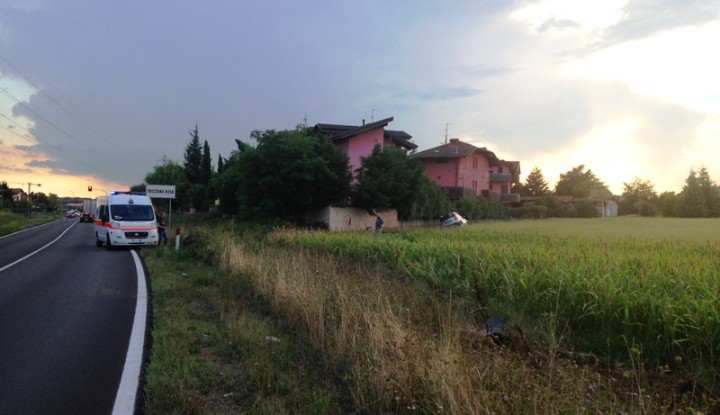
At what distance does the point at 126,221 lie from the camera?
71.5 feet

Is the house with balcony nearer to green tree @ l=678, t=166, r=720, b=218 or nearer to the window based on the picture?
green tree @ l=678, t=166, r=720, b=218

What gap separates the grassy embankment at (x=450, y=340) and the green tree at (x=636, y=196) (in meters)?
64.0

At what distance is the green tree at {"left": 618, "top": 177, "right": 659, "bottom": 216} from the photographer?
237 ft

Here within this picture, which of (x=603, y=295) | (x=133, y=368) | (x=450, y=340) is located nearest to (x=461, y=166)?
(x=603, y=295)

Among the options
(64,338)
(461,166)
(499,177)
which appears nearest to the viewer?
(64,338)

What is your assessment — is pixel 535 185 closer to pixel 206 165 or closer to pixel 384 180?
pixel 206 165

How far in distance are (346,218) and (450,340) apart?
2923 centimetres

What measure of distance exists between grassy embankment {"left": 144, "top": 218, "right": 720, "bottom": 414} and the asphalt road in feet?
1.80

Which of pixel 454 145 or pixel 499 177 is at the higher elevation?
pixel 454 145

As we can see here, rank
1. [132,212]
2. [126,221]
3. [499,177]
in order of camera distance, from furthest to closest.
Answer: [499,177] < [132,212] < [126,221]

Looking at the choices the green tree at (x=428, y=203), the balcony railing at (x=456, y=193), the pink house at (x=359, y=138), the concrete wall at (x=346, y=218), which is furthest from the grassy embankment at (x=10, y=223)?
the balcony railing at (x=456, y=193)

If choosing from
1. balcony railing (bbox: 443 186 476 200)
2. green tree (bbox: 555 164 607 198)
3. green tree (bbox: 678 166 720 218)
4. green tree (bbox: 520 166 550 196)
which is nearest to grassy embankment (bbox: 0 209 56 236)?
balcony railing (bbox: 443 186 476 200)

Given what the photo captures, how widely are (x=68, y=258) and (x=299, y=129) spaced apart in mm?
18112

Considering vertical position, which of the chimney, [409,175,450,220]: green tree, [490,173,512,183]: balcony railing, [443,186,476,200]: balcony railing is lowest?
[409,175,450,220]: green tree
